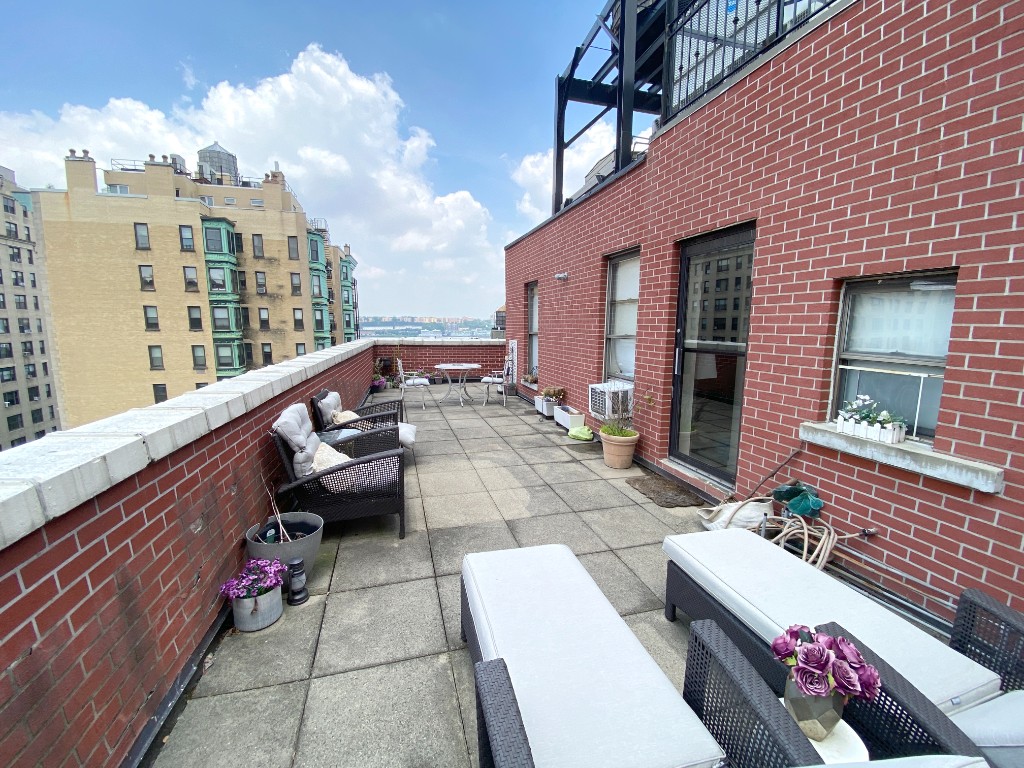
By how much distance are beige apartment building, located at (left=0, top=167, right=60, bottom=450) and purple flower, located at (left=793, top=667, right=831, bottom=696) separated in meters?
64.9

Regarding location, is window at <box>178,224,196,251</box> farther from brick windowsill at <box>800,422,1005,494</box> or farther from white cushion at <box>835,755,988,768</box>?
white cushion at <box>835,755,988,768</box>

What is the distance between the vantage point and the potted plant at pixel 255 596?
217 cm

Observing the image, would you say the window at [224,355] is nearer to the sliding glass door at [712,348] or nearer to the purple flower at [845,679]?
the sliding glass door at [712,348]

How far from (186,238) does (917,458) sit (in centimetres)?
3982

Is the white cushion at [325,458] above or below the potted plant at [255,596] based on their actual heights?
above

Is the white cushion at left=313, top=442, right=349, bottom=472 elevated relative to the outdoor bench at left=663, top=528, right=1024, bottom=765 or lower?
elevated

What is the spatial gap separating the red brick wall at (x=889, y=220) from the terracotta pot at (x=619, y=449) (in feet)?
3.29

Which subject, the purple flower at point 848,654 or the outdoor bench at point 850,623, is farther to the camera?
the outdoor bench at point 850,623

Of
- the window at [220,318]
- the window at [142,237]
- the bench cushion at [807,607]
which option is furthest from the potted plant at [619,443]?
the window at [142,237]

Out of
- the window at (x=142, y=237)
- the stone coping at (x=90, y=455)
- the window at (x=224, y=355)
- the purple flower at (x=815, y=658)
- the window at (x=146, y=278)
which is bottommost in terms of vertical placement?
the window at (x=224, y=355)

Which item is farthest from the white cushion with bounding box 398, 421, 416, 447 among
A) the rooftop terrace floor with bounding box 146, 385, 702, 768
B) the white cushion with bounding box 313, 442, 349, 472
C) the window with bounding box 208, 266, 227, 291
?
the window with bounding box 208, 266, 227, 291

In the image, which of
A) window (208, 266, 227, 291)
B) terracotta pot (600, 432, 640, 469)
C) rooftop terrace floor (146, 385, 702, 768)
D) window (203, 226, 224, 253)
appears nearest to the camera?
rooftop terrace floor (146, 385, 702, 768)

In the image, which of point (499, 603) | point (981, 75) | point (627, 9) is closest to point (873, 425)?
point (981, 75)

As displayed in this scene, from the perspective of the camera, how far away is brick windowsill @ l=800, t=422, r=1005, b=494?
1.96 m
